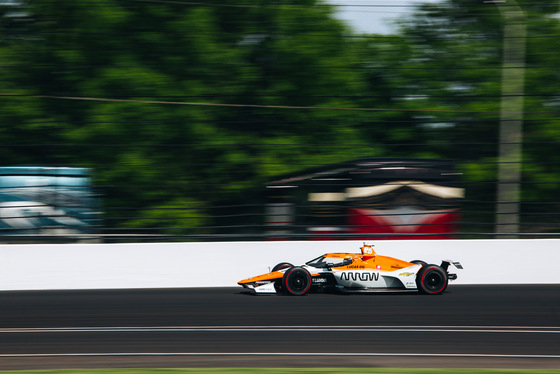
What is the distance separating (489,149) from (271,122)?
3601mm

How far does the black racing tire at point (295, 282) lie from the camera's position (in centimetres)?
870

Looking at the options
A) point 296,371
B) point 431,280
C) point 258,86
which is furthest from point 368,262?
point 258,86

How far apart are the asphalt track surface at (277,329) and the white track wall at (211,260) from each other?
358 millimetres

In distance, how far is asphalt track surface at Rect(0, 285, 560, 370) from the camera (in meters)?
5.88

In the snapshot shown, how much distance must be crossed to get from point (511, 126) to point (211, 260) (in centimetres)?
574

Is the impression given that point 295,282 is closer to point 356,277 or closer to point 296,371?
point 356,277

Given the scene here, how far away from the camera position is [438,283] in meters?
8.80

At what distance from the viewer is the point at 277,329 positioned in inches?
275

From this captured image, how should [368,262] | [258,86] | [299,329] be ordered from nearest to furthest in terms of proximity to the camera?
[299,329] < [368,262] < [258,86]

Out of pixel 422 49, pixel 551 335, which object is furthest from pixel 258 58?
pixel 551 335

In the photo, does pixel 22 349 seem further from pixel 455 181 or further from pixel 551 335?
pixel 455 181

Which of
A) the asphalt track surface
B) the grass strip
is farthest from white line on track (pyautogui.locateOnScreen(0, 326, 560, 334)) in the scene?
the grass strip

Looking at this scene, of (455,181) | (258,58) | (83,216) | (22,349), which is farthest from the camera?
(258,58)

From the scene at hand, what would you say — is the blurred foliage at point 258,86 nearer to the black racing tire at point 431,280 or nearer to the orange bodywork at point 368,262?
the orange bodywork at point 368,262
